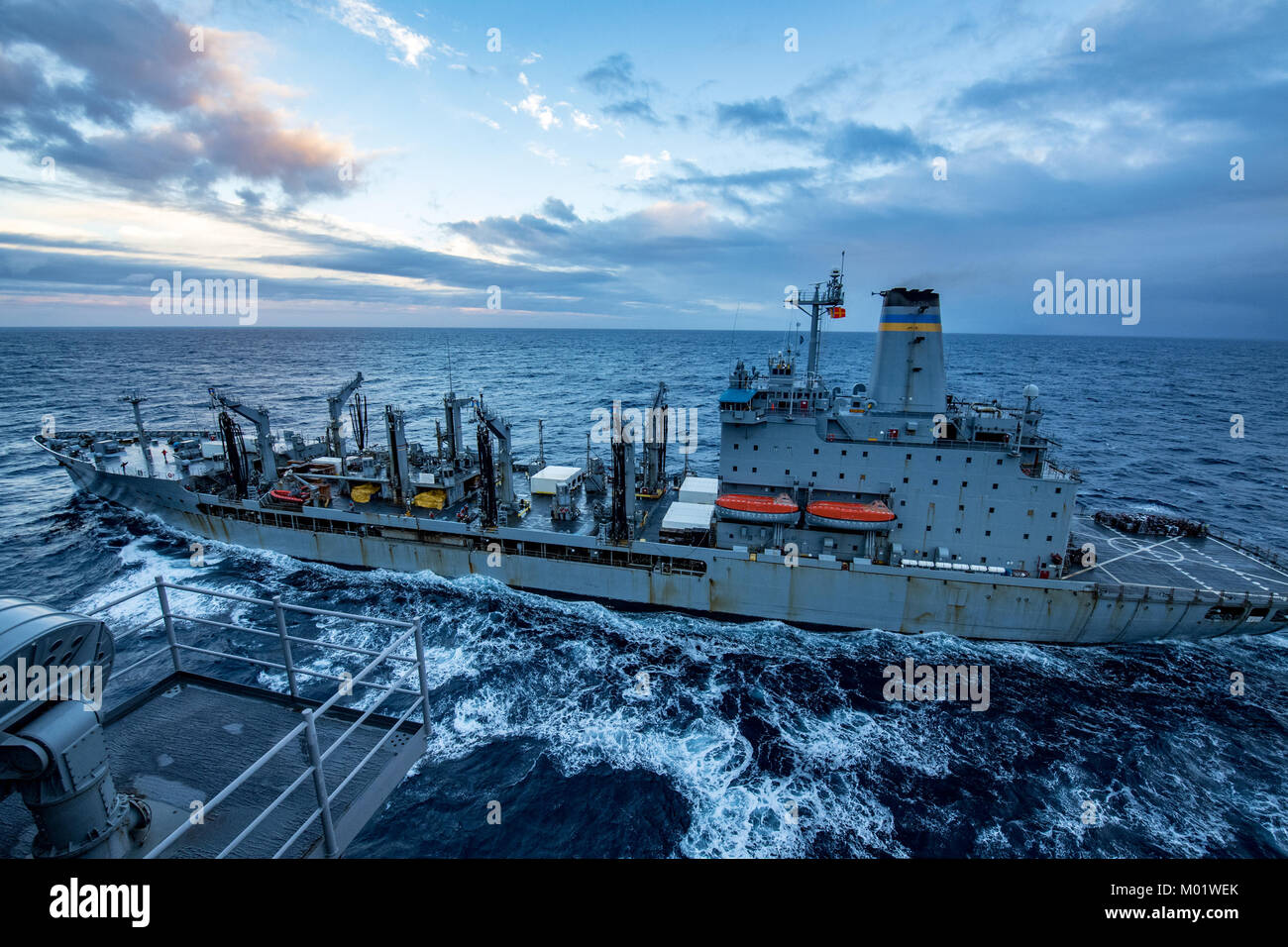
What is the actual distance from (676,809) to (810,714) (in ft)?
26.3

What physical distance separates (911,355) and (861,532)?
9968 mm

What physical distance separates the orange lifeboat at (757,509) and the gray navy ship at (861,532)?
87 millimetres

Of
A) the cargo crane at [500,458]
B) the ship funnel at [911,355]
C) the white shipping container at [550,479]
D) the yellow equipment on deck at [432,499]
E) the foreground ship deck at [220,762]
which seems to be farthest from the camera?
the white shipping container at [550,479]

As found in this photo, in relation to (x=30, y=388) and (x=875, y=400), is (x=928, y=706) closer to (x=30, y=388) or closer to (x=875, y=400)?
(x=875, y=400)

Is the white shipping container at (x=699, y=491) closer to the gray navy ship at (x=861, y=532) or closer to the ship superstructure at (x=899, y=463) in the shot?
the gray navy ship at (x=861, y=532)

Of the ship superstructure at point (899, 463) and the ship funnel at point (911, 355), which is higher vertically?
the ship funnel at point (911, 355)

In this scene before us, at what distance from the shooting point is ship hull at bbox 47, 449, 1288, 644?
1089 inches

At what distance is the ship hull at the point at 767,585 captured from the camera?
90.8ft

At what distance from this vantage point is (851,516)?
2894cm

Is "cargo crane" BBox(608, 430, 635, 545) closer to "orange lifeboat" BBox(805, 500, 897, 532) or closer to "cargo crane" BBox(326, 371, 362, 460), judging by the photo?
"orange lifeboat" BBox(805, 500, 897, 532)

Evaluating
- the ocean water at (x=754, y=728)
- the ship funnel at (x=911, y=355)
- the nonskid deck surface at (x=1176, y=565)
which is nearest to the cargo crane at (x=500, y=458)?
the ocean water at (x=754, y=728)

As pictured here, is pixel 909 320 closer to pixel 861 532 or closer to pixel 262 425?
pixel 861 532

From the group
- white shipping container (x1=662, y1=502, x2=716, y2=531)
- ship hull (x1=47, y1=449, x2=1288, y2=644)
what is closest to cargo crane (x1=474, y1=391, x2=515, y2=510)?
ship hull (x1=47, y1=449, x2=1288, y2=644)

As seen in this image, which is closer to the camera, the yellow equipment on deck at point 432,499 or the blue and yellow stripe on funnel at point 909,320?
the blue and yellow stripe on funnel at point 909,320
